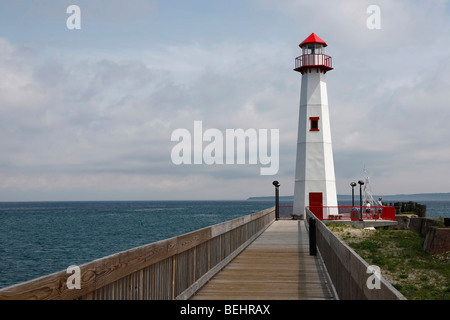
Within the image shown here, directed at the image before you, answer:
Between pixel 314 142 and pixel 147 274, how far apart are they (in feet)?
113

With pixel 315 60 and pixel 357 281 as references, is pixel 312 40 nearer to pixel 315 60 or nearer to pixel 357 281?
pixel 315 60

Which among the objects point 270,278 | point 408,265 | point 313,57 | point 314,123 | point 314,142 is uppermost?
point 313,57

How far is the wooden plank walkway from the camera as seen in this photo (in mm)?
10391

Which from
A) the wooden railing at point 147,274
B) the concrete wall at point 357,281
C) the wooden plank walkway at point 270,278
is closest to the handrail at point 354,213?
the wooden plank walkway at point 270,278

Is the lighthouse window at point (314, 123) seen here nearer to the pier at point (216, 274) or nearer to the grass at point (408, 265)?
the grass at point (408, 265)

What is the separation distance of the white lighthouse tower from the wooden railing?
27.4 metres

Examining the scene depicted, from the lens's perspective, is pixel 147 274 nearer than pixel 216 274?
Yes

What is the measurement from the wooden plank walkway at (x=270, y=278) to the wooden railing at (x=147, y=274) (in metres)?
0.39

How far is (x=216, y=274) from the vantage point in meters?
12.9

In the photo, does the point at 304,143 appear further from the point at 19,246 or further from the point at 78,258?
the point at 19,246

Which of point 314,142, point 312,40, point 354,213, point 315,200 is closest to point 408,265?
point 315,200

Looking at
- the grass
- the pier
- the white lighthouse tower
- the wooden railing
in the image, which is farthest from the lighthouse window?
the wooden railing

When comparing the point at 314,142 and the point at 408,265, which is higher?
the point at 314,142
